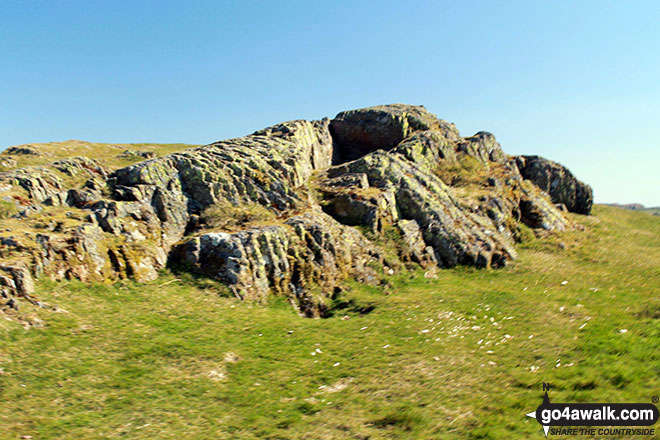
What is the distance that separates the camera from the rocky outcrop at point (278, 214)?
23891 millimetres

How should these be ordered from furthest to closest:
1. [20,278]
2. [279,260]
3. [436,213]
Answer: [436,213], [279,260], [20,278]

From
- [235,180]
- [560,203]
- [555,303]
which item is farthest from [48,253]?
[560,203]

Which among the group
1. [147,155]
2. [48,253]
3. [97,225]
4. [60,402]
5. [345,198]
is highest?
[147,155]

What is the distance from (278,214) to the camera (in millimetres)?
32062

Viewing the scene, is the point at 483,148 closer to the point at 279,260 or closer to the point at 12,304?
the point at 279,260

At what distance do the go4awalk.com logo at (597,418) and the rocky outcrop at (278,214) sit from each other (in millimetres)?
15157

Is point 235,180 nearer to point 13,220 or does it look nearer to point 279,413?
point 13,220

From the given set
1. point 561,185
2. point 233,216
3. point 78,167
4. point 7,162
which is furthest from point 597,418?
point 7,162

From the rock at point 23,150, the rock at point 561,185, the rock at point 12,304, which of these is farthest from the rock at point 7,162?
the rock at point 561,185

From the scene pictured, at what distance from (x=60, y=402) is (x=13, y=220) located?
16.6 meters

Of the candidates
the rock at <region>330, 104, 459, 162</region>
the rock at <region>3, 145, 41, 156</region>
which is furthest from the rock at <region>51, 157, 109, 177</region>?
the rock at <region>330, 104, 459, 162</region>

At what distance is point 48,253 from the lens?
20250 mm

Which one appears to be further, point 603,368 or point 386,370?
point 386,370

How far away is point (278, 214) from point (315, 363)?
1713cm
